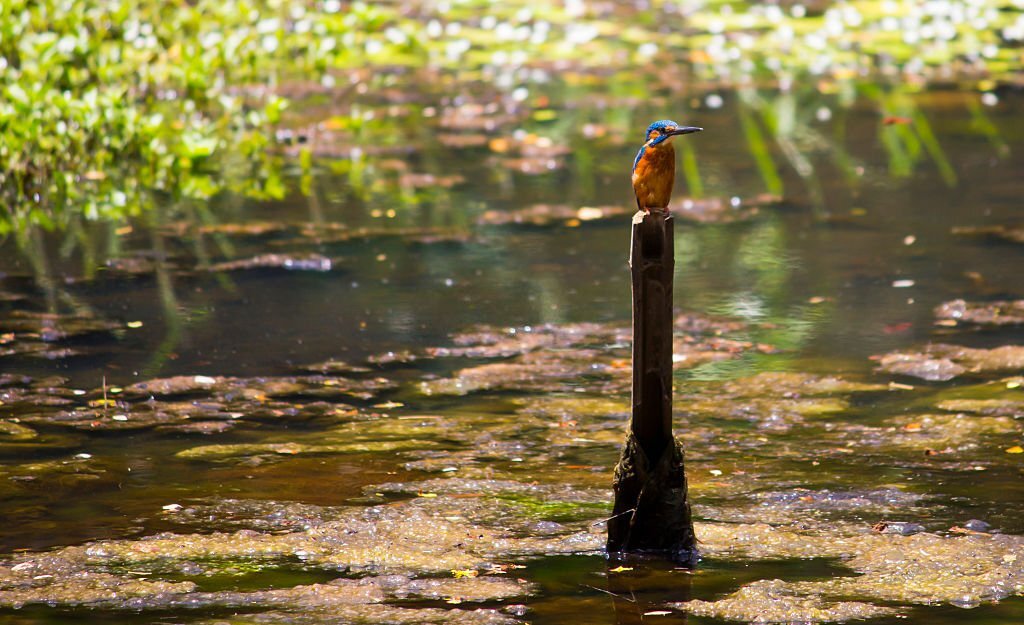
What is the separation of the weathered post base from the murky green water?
0.10 metres

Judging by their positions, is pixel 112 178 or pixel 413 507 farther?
pixel 112 178

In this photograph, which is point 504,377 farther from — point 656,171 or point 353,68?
point 353,68

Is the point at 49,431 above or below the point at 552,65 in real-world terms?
below

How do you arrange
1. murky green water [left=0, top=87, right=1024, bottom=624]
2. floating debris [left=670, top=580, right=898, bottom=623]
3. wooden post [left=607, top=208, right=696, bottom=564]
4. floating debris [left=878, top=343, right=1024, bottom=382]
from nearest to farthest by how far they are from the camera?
floating debris [left=670, top=580, right=898, bottom=623] < wooden post [left=607, top=208, right=696, bottom=564] < murky green water [left=0, top=87, right=1024, bottom=624] < floating debris [left=878, top=343, right=1024, bottom=382]

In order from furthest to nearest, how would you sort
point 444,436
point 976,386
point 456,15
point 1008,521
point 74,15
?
point 456,15
point 74,15
point 976,386
point 444,436
point 1008,521

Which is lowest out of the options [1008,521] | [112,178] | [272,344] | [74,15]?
[1008,521]

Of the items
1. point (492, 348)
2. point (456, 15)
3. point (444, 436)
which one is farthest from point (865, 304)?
point (456, 15)

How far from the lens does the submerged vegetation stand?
399 inches

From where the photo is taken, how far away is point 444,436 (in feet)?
20.1

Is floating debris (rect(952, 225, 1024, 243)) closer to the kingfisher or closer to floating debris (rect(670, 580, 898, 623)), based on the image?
the kingfisher

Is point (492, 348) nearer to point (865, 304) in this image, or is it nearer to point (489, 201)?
point (865, 304)

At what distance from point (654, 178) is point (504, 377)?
89.7 inches

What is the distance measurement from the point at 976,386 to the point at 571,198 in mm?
4216

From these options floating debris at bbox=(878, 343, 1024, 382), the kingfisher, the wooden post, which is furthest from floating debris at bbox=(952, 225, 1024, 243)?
the wooden post
